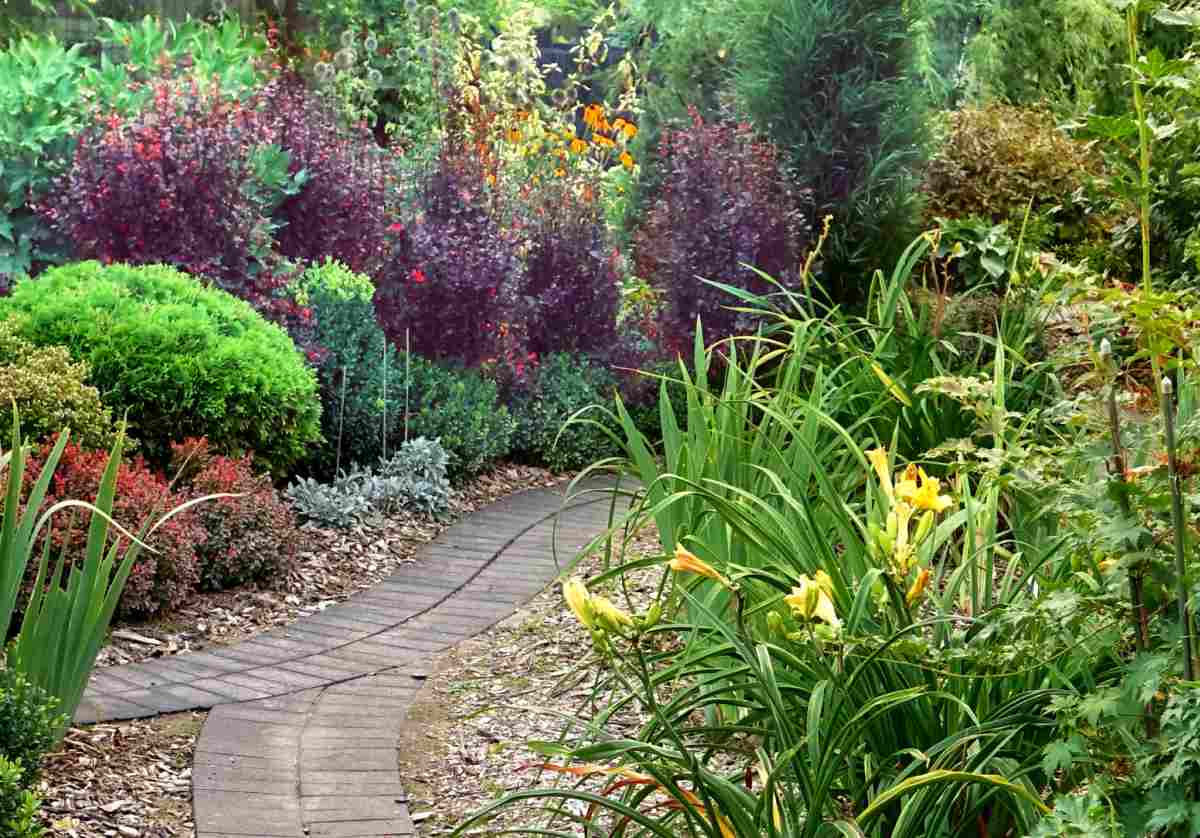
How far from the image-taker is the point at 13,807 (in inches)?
111

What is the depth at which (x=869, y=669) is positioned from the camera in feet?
8.91

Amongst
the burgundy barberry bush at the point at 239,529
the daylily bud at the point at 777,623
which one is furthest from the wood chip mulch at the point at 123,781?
the daylily bud at the point at 777,623

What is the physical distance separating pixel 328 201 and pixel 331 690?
353 centimetres

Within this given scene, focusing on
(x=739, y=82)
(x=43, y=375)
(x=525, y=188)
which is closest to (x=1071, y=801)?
(x=43, y=375)

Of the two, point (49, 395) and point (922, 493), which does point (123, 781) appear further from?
point (922, 493)

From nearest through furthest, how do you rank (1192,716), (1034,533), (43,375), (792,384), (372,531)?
(1192,716)
(1034,533)
(792,384)
(43,375)
(372,531)

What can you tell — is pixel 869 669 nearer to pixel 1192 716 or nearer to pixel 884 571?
pixel 884 571

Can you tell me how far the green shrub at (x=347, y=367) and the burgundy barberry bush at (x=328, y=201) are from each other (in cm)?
40

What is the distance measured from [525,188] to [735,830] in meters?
5.89

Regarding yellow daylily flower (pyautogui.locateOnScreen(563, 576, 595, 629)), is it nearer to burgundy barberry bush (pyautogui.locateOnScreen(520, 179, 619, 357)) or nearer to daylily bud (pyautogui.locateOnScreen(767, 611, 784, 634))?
daylily bud (pyautogui.locateOnScreen(767, 611, 784, 634))

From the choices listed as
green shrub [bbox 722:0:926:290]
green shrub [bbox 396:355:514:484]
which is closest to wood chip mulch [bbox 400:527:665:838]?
green shrub [bbox 396:355:514:484]

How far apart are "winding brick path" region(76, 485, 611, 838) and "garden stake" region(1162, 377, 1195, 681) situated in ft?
6.01

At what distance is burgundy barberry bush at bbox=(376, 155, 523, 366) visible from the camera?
6746 mm

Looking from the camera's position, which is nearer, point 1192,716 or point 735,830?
point 1192,716
